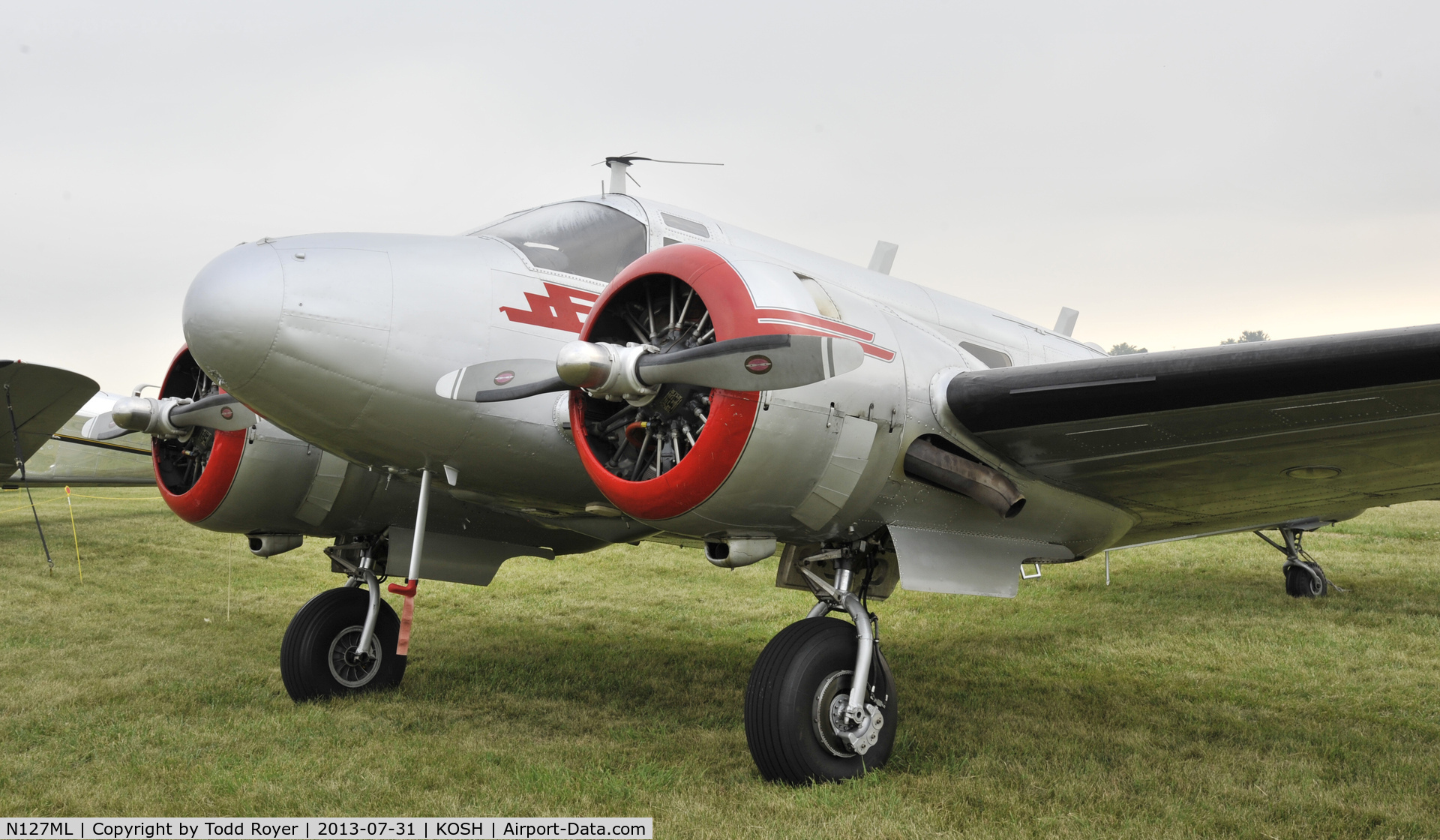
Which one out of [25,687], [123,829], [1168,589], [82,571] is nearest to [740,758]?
[123,829]

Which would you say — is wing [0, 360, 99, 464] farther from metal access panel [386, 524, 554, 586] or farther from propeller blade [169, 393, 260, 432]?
metal access panel [386, 524, 554, 586]

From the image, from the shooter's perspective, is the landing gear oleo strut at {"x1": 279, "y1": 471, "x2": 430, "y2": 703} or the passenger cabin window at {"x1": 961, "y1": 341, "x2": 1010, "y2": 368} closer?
the landing gear oleo strut at {"x1": 279, "y1": 471, "x2": 430, "y2": 703}

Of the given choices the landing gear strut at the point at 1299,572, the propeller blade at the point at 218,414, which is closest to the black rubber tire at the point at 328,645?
the propeller blade at the point at 218,414

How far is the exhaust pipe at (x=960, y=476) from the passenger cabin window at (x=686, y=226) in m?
2.11

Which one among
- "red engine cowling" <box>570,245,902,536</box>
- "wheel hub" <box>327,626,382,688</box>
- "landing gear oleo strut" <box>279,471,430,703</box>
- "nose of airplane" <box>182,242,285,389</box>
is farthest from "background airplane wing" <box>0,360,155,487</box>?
"red engine cowling" <box>570,245,902,536</box>

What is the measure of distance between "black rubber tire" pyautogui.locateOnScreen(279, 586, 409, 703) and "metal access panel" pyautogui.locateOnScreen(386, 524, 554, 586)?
49 centimetres

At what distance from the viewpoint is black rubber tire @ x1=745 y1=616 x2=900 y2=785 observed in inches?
182

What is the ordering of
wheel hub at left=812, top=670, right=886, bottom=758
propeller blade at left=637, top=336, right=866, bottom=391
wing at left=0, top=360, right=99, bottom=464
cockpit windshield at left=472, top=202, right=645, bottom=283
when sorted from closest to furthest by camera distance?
1. propeller blade at left=637, top=336, right=866, bottom=391
2. wheel hub at left=812, top=670, right=886, bottom=758
3. cockpit windshield at left=472, top=202, right=645, bottom=283
4. wing at left=0, top=360, right=99, bottom=464

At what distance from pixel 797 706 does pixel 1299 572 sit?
10.1 m

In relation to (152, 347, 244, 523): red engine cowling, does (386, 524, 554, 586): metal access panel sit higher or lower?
lower

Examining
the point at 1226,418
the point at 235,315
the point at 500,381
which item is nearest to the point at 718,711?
the point at 500,381

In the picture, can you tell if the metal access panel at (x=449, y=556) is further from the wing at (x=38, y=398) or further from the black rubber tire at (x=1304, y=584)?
the black rubber tire at (x=1304, y=584)

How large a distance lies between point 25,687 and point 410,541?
2880 millimetres

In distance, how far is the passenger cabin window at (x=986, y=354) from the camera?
7.12m
